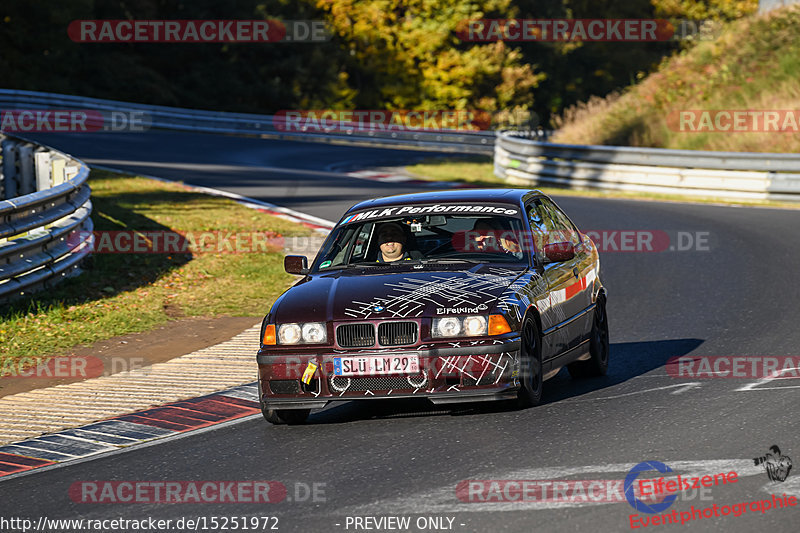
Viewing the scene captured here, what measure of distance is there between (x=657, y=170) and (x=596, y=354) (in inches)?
662

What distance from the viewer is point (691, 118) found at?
31219 mm

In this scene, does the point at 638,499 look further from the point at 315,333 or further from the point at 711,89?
the point at 711,89

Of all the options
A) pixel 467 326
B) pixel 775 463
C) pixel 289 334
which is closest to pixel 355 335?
pixel 289 334

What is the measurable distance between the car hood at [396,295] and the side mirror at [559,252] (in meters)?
0.31

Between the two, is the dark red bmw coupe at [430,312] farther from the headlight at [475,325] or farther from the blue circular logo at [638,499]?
the blue circular logo at [638,499]

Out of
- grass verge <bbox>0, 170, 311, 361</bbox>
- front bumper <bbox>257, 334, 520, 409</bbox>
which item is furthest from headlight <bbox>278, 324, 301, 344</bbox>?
grass verge <bbox>0, 170, 311, 361</bbox>

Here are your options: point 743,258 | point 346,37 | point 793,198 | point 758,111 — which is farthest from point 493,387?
point 346,37

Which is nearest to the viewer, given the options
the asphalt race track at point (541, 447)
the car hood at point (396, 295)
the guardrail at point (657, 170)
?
the asphalt race track at point (541, 447)

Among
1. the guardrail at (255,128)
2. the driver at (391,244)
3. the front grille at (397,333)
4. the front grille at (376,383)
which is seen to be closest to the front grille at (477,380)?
the front grille at (376,383)

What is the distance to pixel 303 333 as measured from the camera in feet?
25.0

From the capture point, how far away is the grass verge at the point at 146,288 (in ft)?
38.3

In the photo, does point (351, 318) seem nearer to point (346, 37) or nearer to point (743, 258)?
point (743, 258)

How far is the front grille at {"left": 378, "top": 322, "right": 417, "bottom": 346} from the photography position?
7.43 m

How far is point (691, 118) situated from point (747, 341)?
2198cm
